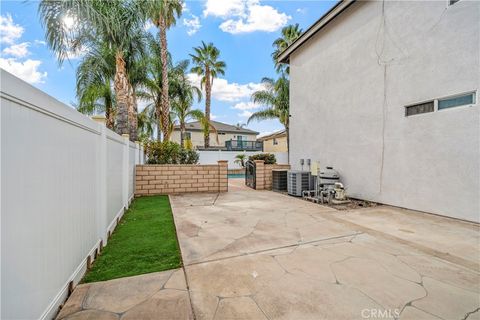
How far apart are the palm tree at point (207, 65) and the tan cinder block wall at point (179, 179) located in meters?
10.6

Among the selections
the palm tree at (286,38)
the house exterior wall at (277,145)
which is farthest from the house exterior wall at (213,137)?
the palm tree at (286,38)

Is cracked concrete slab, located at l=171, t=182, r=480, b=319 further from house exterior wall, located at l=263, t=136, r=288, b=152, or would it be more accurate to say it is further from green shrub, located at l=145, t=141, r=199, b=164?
house exterior wall, located at l=263, t=136, r=288, b=152

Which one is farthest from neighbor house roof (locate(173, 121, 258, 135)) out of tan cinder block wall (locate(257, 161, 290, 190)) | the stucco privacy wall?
the stucco privacy wall

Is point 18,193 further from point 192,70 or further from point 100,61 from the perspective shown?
point 192,70

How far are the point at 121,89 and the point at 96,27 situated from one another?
9.74ft

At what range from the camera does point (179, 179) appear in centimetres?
864

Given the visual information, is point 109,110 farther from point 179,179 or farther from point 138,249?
point 138,249

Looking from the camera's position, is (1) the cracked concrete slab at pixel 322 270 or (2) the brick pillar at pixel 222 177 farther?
(2) the brick pillar at pixel 222 177

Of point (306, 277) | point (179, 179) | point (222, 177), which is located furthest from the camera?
point (222, 177)

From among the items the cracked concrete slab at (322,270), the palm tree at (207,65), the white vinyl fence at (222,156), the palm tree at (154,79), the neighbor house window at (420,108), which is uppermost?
the palm tree at (207,65)

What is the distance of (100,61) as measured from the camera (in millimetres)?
9484

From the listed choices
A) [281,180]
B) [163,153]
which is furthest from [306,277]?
[163,153]

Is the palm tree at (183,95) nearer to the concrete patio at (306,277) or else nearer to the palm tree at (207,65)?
the palm tree at (207,65)

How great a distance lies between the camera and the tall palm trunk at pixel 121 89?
27.7 feet
